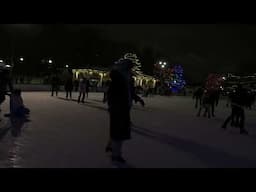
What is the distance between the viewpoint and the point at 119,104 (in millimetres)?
6828

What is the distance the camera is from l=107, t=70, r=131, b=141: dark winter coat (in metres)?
6.80

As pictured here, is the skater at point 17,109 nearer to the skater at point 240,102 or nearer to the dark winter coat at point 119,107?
the skater at point 240,102

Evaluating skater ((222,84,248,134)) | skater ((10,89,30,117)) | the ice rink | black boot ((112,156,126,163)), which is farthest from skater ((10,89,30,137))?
black boot ((112,156,126,163))

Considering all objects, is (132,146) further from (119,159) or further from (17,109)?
(17,109)

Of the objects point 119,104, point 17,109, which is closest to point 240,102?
point 119,104

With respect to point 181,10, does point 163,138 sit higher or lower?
lower

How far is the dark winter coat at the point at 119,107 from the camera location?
22.3 feet

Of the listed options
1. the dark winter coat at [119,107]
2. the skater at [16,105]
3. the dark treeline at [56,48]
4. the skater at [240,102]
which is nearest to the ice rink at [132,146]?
the skater at [240,102]

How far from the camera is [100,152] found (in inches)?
300

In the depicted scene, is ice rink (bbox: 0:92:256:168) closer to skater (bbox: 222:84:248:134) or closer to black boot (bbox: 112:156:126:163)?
black boot (bbox: 112:156:126:163)
